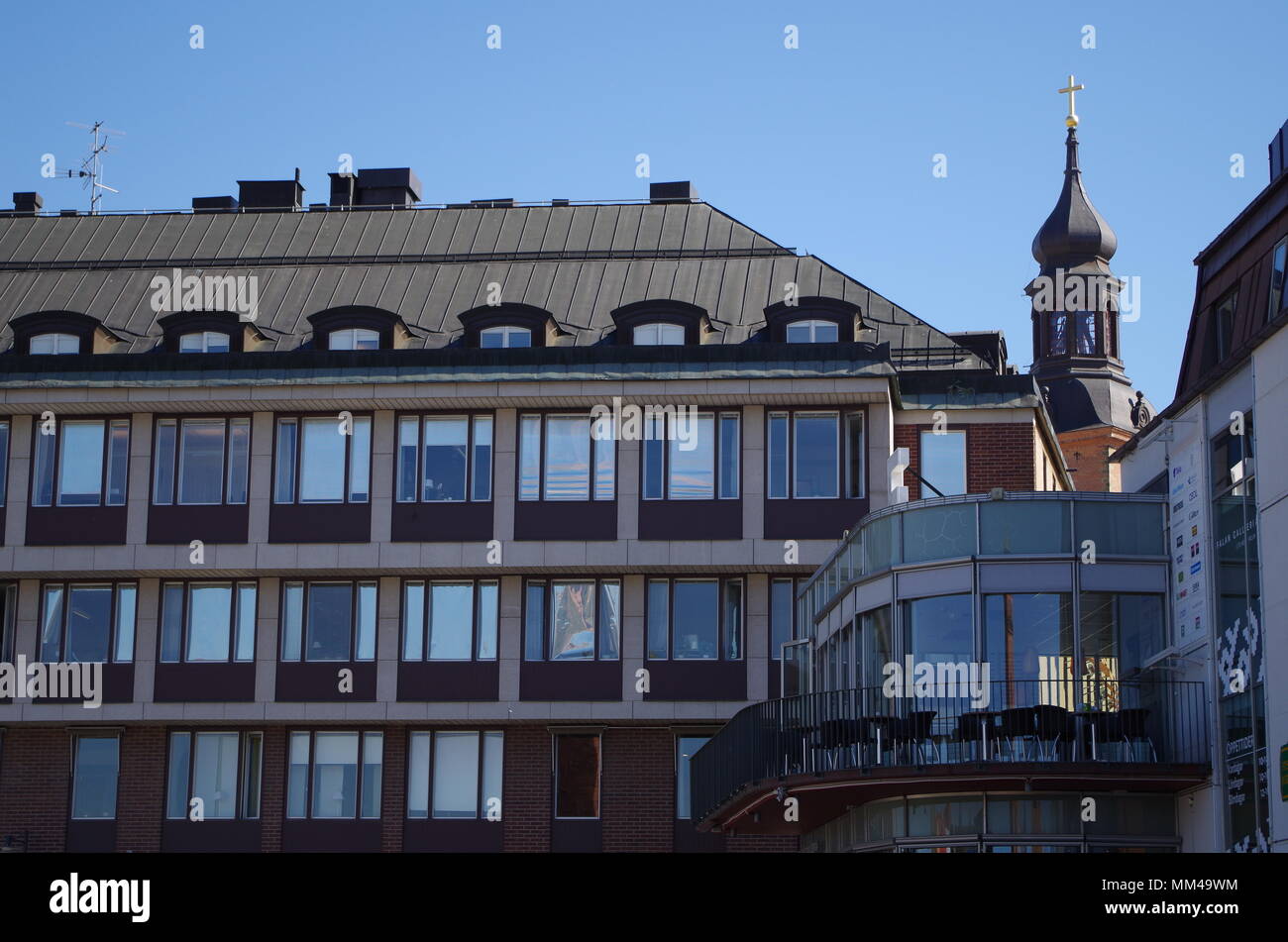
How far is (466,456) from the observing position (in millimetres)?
38750

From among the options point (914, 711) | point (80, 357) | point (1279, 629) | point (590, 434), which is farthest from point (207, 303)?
point (1279, 629)

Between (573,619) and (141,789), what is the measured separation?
938cm

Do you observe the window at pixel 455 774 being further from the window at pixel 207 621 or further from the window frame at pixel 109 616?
the window frame at pixel 109 616

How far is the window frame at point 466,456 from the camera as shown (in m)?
38.4

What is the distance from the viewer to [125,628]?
38.8 meters

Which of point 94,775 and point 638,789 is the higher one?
point 94,775

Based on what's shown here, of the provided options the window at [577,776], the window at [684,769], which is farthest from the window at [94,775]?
the window at [684,769]

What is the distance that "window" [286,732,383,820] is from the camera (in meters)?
37.5

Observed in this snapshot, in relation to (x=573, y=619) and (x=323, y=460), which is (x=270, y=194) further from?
(x=573, y=619)

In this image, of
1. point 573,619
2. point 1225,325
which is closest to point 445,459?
point 573,619

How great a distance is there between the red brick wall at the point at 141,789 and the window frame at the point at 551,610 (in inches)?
308

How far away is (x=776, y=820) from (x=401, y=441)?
42.6ft

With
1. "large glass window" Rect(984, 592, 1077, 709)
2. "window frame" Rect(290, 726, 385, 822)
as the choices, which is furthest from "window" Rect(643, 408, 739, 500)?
"large glass window" Rect(984, 592, 1077, 709)

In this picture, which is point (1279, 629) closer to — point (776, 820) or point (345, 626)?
point (776, 820)
